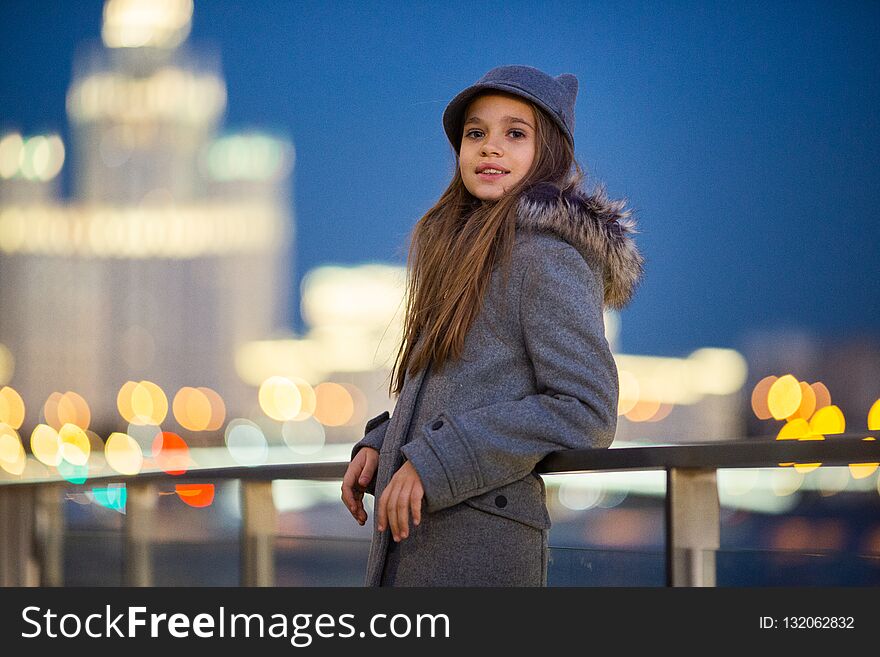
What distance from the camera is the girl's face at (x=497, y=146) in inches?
85.6

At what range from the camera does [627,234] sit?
2133mm

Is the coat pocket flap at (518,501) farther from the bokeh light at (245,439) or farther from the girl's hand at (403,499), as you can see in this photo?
the bokeh light at (245,439)

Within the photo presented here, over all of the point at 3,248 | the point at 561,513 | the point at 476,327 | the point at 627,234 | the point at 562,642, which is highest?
the point at 3,248

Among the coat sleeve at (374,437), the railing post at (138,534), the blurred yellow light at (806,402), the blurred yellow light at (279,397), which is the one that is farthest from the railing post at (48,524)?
the blurred yellow light at (279,397)

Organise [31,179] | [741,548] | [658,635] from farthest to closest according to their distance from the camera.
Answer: [31,179] → [741,548] → [658,635]

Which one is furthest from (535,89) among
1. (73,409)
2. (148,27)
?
(148,27)

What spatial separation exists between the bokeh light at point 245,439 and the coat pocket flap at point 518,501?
86406 millimetres

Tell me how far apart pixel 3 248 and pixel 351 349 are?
27545 mm

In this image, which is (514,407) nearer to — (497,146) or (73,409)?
(497,146)

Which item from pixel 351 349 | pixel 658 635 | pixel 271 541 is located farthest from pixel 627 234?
pixel 351 349

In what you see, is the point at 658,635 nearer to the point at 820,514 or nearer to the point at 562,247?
the point at 820,514

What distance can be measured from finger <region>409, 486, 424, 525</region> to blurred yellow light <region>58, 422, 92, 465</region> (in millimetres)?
83585

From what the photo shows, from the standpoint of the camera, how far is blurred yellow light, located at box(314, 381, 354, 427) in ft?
317

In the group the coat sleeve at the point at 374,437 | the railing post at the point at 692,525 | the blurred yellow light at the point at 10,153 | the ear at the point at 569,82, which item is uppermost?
the blurred yellow light at the point at 10,153
